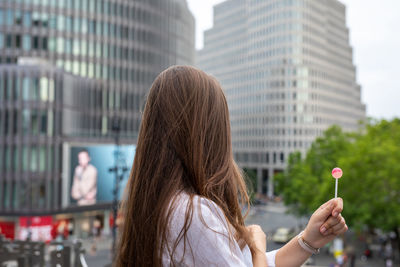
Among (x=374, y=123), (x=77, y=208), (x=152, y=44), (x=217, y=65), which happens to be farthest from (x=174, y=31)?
(x=217, y=65)

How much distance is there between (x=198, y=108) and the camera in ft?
6.63

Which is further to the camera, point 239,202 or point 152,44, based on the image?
point 152,44

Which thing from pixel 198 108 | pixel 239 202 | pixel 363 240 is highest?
pixel 198 108

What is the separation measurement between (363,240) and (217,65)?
2954 inches

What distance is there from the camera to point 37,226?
39031 mm

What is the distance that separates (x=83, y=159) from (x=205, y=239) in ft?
139

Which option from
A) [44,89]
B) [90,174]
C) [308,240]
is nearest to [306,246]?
[308,240]

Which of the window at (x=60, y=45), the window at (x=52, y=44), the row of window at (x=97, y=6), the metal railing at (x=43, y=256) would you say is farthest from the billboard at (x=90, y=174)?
the metal railing at (x=43, y=256)

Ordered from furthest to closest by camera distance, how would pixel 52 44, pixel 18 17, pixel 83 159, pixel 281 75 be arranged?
pixel 281 75, pixel 52 44, pixel 18 17, pixel 83 159

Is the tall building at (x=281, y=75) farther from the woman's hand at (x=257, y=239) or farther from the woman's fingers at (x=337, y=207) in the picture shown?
the woman's fingers at (x=337, y=207)

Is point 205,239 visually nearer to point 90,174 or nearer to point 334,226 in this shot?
point 334,226

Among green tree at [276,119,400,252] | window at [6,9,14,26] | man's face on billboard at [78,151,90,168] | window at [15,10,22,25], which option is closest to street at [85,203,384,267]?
green tree at [276,119,400,252]

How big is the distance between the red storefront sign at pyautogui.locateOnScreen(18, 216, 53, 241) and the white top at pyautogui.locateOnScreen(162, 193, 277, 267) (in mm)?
40066

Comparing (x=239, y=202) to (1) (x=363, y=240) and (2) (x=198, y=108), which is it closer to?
(2) (x=198, y=108)
